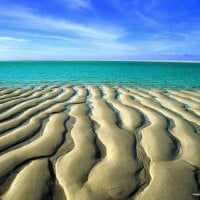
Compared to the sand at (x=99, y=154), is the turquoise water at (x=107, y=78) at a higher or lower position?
lower

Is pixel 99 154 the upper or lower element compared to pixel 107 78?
upper

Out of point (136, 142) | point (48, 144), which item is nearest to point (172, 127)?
point (136, 142)

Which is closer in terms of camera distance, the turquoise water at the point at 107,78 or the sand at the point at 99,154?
the sand at the point at 99,154

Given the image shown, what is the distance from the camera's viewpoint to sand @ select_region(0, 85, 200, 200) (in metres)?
2.94

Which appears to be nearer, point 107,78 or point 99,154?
point 99,154

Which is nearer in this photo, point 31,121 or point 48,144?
point 48,144

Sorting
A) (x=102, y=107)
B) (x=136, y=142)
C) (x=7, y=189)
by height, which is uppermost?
(x=7, y=189)

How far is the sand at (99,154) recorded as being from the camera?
2941 millimetres

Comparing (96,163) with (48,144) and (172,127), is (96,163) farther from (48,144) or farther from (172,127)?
(172,127)

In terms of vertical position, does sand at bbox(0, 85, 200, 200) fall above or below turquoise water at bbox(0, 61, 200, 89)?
above

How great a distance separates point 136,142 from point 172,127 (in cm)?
131

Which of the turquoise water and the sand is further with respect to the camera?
the turquoise water

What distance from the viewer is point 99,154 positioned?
392cm

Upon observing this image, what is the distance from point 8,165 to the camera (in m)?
3.46
